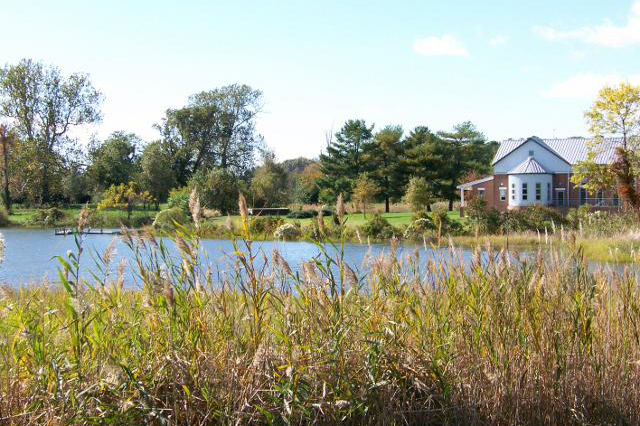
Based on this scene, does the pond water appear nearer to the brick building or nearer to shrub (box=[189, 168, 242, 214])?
shrub (box=[189, 168, 242, 214])

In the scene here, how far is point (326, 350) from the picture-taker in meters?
3.42

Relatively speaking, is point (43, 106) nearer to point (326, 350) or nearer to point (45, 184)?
point (45, 184)

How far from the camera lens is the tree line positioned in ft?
140

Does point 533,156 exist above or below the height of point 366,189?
above

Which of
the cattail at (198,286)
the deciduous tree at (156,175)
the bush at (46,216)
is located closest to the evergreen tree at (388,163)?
the deciduous tree at (156,175)

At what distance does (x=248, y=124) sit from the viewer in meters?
57.3

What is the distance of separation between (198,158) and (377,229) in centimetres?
2885

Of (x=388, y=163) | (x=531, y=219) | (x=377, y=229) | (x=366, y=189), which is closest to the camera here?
(x=377, y=229)

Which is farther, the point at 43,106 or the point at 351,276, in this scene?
the point at 43,106

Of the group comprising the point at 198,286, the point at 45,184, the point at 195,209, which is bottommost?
the point at 198,286

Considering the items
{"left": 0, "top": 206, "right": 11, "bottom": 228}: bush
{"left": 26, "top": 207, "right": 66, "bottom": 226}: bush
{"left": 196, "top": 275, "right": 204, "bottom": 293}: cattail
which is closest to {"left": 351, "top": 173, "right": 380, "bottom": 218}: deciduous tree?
{"left": 26, "top": 207, "right": 66, "bottom": 226}: bush

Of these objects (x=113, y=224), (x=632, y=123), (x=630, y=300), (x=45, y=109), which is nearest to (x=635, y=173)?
(x=632, y=123)

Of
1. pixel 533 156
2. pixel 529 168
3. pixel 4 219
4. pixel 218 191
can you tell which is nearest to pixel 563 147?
pixel 533 156

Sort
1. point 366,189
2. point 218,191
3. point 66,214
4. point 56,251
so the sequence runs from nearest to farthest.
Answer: point 56,251
point 66,214
point 218,191
point 366,189
